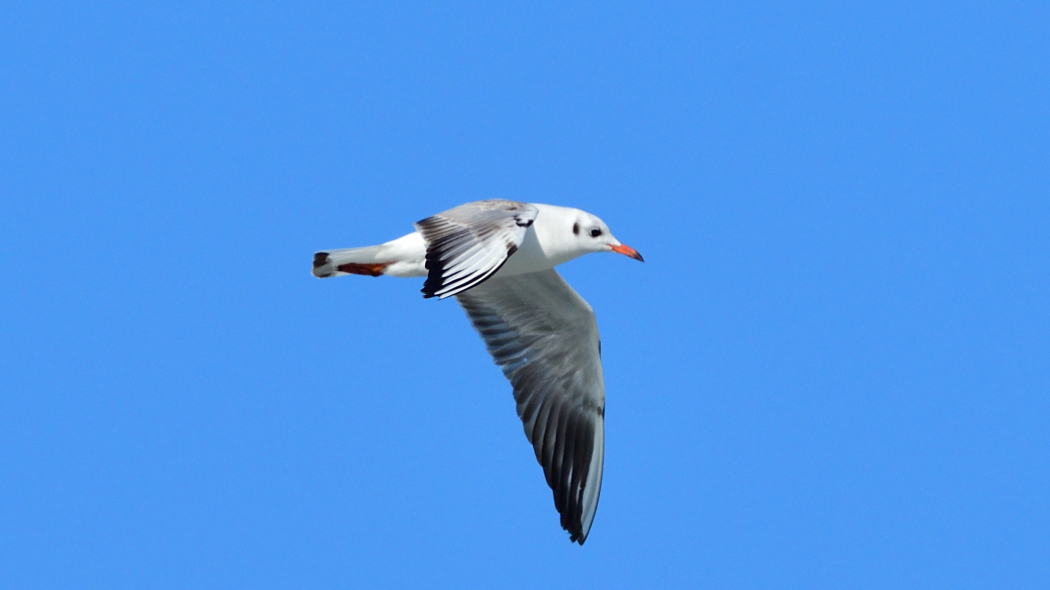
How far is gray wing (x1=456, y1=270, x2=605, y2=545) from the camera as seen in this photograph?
24.2 ft

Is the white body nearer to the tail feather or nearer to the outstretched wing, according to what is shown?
the tail feather

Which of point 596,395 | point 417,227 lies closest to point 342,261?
point 417,227

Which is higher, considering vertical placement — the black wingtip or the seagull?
the black wingtip

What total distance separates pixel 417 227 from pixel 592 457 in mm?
2280

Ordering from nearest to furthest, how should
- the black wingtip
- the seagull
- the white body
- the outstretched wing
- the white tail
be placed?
1. the outstretched wing
2. the white body
3. the white tail
4. the black wingtip
5. the seagull

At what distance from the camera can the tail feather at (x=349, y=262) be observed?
6621mm

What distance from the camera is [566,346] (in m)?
7.48

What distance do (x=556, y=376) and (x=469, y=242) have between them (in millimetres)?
2014

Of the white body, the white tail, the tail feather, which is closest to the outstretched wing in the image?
the white body

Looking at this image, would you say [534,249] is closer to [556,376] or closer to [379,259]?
[379,259]

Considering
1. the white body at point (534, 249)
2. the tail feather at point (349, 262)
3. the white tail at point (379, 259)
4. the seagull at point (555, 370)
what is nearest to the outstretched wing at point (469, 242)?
the white body at point (534, 249)

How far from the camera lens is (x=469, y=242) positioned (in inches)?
225

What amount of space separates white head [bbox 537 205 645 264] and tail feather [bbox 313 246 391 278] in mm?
960

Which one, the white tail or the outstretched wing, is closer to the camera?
the outstretched wing
